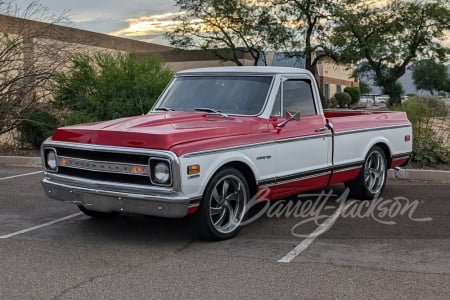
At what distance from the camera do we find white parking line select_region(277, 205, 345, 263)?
18.3 feet

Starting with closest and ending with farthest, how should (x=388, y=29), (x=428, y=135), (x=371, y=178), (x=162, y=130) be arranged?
1. (x=162, y=130)
2. (x=371, y=178)
3. (x=428, y=135)
4. (x=388, y=29)

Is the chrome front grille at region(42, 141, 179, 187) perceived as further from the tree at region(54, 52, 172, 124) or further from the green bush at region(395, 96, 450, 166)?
the tree at region(54, 52, 172, 124)

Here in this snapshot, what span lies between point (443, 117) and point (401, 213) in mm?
5847

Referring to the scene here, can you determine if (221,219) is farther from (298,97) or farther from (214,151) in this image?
(298,97)

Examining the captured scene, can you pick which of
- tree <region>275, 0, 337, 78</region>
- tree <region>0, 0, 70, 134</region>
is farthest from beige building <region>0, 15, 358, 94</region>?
tree <region>275, 0, 337, 78</region>

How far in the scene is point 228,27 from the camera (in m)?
29.5

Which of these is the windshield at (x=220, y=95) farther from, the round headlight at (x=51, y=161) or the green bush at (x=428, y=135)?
the green bush at (x=428, y=135)

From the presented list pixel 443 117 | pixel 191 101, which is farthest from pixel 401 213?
pixel 443 117

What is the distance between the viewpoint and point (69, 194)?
6.12 metres

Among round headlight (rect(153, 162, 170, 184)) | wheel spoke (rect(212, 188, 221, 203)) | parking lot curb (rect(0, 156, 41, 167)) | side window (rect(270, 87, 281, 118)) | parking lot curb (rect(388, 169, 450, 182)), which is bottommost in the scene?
parking lot curb (rect(388, 169, 450, 182))

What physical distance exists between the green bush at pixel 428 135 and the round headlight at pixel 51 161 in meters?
7.38

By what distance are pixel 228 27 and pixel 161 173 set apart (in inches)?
974

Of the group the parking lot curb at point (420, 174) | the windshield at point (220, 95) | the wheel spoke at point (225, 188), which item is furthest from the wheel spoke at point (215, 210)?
the parking lot curb at point (420, 174)

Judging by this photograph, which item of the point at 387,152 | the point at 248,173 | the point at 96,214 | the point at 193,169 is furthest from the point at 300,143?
the point at 96,214
